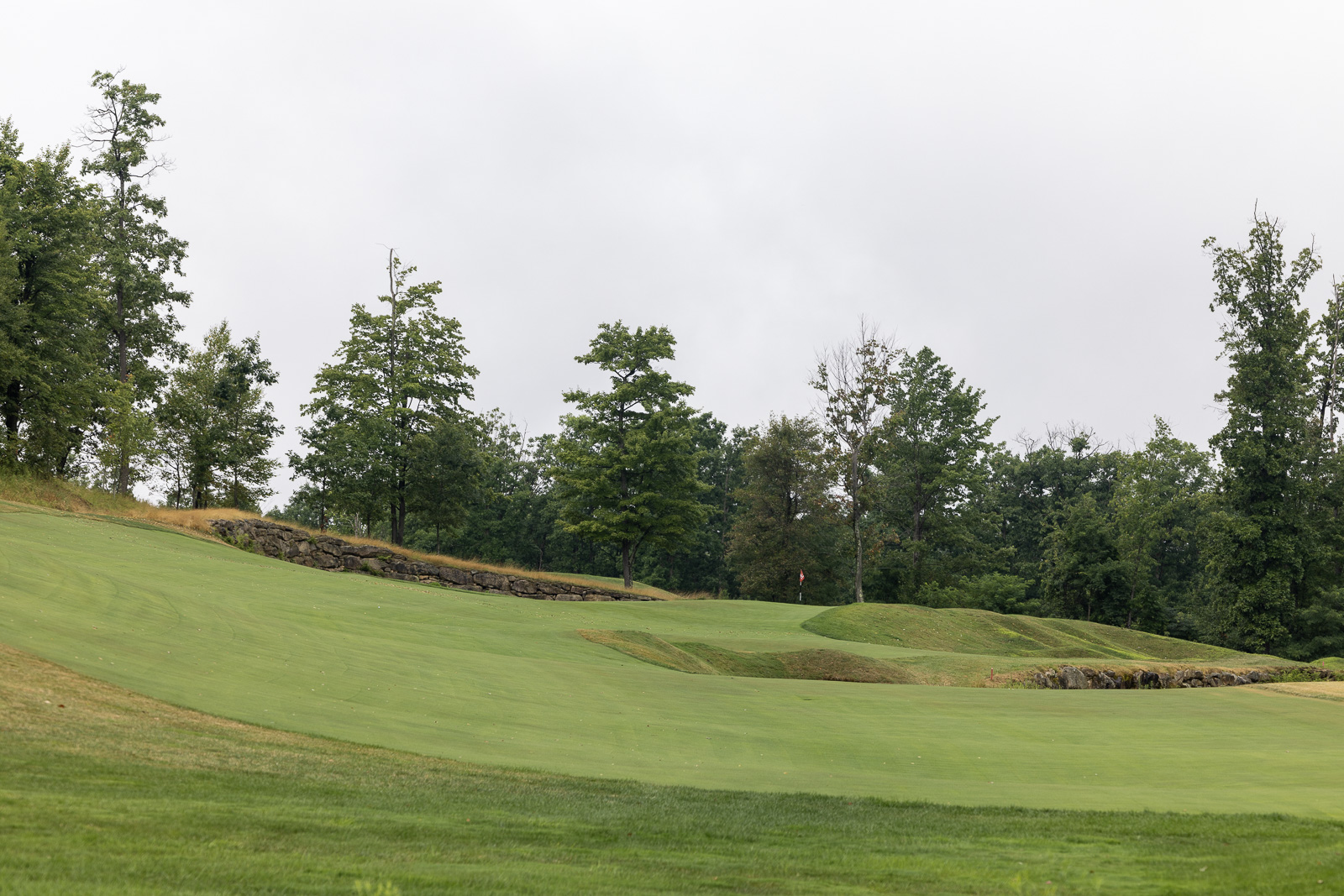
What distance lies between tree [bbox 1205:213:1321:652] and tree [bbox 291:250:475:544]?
39.1 meters

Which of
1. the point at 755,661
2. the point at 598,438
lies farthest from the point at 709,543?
the point at 755,661

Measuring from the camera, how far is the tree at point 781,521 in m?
54.9

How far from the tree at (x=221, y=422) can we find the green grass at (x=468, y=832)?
114 ft

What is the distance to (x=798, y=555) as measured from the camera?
54688 millimetres

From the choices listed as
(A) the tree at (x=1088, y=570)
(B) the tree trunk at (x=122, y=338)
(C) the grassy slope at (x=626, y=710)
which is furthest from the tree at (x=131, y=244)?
(A) the tree at (x=1088, y=570)

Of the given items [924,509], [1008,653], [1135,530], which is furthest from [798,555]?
[1008,653]

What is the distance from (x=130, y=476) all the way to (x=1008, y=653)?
134 ft

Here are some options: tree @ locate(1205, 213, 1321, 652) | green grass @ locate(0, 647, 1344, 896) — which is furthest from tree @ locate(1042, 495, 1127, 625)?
green grass @ locate(0, 647, 1344, 896)

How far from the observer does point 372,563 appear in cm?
3688

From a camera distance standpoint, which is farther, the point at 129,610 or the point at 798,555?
the point at 798,555

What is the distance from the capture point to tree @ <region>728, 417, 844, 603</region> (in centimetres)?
5488

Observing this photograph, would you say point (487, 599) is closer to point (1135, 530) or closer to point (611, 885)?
point (611, 885)

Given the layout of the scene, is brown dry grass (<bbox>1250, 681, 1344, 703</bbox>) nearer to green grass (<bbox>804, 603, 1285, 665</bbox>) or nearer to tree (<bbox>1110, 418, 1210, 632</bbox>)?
green grass (<bbox>804, 603, 1285, 665</bbox>)

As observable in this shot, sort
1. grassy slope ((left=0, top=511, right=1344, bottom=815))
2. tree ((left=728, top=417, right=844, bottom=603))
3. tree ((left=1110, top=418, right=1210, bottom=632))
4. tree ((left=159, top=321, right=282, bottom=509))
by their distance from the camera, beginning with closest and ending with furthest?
grassy slope ((left=0, top=511, right=1344, bottom=815)), tree ((left=159, top=321, right=282, bottom=509)), tree ((left=1110, top=418, right=1210, bottom=632)), tree ((left=728, top=417, right=844, bottom=603))
